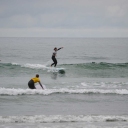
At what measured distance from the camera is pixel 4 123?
11172 mm

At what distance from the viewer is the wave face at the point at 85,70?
25.5 meters

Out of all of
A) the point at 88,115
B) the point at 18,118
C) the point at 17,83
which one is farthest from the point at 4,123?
the point at 17,83

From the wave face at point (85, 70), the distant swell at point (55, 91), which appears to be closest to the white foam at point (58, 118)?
the distant swell at point (55, 91)

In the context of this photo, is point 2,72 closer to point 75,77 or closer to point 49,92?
point 75,77

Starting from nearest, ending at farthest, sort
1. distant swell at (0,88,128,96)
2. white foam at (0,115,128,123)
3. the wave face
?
white foam at (0,115,128,123), distant swell at (0,88,128,96), the wave face

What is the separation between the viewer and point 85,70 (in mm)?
28344

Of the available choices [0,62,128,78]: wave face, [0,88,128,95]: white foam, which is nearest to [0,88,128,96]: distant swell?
[0,88,128,95]: white foam

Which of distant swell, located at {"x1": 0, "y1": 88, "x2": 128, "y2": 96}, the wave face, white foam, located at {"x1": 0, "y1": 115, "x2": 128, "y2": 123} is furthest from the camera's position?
the wave face

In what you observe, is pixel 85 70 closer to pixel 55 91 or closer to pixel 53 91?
pixel 55 91

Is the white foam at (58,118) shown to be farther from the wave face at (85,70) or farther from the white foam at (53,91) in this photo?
the wave face at (85,70)

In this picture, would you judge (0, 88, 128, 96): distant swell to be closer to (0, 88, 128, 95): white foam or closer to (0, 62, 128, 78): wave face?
(0, 88, 128, 95): white foam

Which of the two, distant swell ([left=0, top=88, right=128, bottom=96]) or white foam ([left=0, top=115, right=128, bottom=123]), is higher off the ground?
distant swell ([left=0, top=88, right=128, bottom=96])

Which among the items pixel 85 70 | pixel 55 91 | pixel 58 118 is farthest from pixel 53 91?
pixel 85 70

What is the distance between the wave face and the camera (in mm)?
25484
